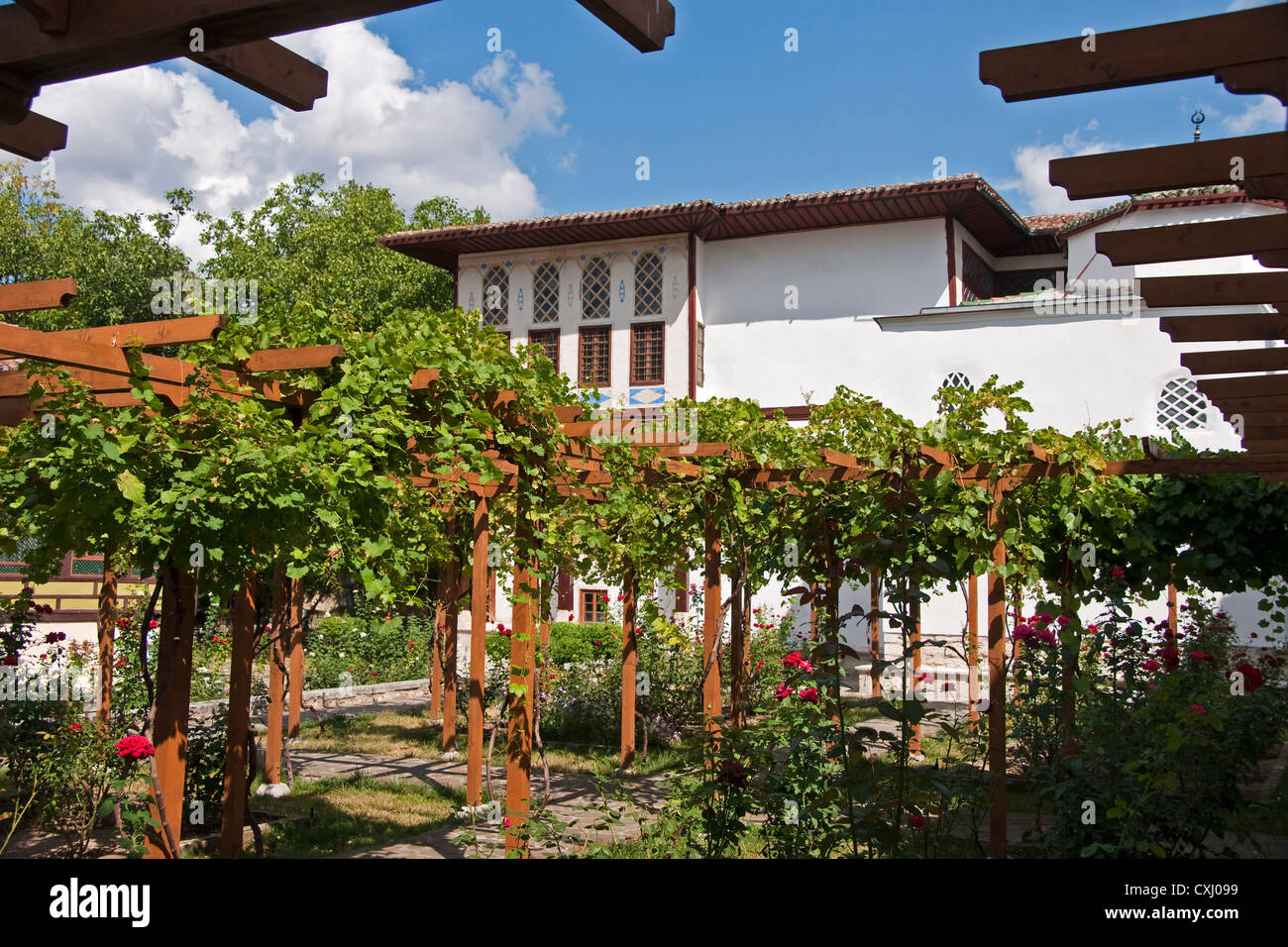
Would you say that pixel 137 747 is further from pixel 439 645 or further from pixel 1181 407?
pixel 1181 407

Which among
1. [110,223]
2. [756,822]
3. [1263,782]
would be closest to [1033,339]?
[1263,782]

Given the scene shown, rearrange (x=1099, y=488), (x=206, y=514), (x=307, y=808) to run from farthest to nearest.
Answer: (x=307, y=808) → (x=1099, y=488) → (x=206, y=514)

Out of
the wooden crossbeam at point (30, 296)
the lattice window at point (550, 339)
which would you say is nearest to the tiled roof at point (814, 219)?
the lattice window at point (550, 339)

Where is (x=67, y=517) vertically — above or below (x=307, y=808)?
above

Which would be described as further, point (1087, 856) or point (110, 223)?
point (110, 223)

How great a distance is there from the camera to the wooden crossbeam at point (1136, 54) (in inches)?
70.1

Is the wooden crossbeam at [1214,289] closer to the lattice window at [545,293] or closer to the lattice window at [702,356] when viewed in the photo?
the lattice window at [702,356]

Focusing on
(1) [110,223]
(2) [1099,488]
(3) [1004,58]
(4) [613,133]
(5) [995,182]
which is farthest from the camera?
(1) [110,223]

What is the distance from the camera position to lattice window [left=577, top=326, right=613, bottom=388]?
2091cm

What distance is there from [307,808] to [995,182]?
52.4 ft

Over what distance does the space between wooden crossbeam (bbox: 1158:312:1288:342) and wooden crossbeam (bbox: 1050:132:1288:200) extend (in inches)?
56.7

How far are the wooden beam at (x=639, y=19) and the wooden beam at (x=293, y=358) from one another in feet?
10.4

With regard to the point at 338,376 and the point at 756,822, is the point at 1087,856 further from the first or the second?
the point at 338,376

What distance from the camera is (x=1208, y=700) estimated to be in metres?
5.09
